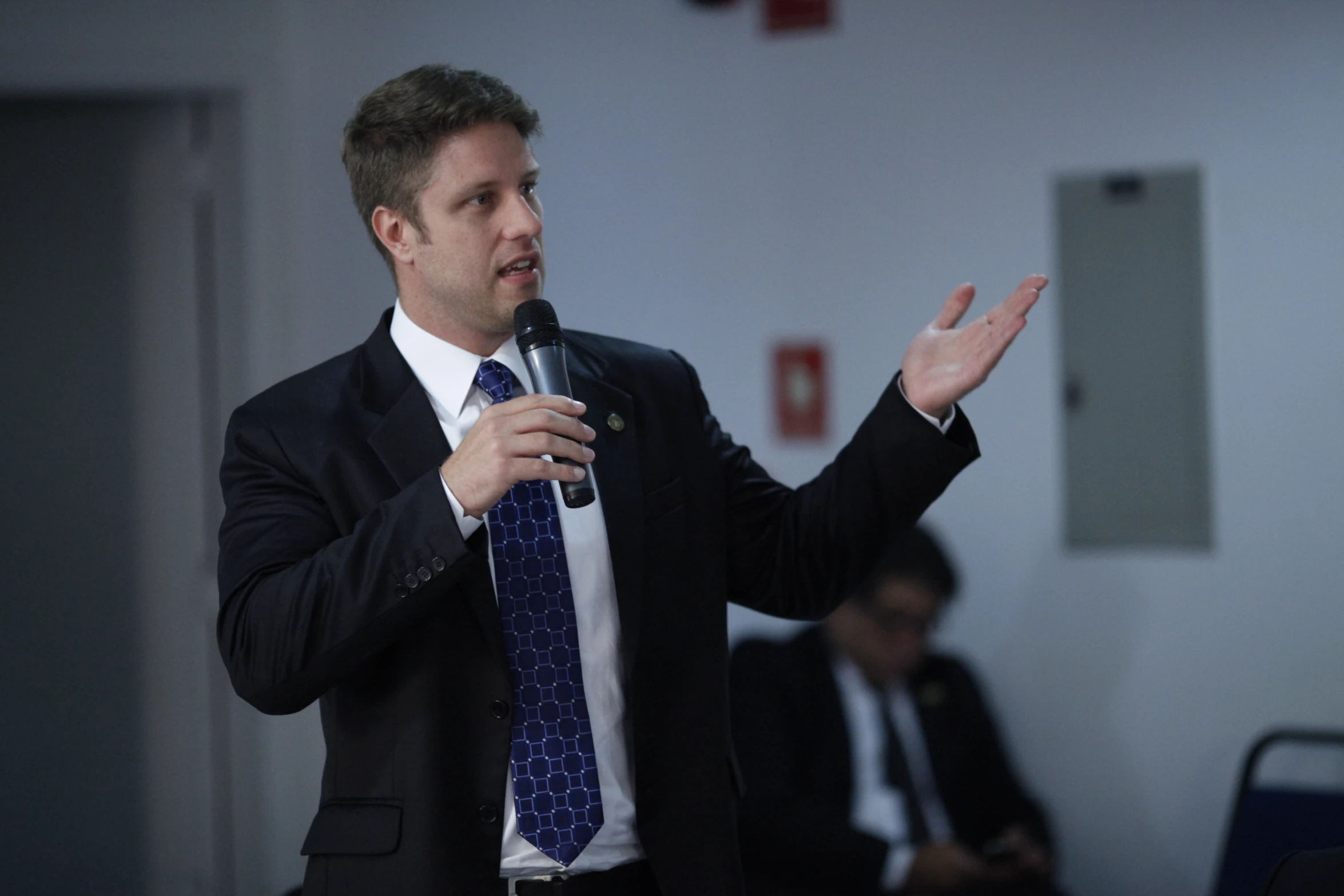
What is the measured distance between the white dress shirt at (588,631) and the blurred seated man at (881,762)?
1.60 meters

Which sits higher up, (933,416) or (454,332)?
(454,332)

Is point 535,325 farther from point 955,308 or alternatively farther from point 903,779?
point 903,779

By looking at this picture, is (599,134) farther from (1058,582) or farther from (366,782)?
(366,782)

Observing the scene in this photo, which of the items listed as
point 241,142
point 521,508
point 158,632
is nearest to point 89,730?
point 158,632

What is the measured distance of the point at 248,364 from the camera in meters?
3.28

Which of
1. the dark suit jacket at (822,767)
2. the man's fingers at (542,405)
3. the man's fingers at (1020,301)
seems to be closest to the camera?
the man's fingers at (542,405)

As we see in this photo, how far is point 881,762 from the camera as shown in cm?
316

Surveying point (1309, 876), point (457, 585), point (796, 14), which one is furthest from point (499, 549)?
point (796, 14)

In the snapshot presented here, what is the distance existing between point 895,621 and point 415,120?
2.06 m

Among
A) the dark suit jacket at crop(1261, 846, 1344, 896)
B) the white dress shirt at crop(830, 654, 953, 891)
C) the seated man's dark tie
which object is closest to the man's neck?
the dark suit jacket at crop(1261, 846, 1344, 896)

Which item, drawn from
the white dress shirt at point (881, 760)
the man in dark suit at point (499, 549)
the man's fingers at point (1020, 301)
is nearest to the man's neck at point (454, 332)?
the man in dark suit at point (499, 549)

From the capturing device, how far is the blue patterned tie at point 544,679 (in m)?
1.38

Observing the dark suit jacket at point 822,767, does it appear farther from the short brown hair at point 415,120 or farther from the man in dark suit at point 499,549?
the short brown hair at point 415,120

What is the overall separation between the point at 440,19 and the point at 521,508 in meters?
2.41
